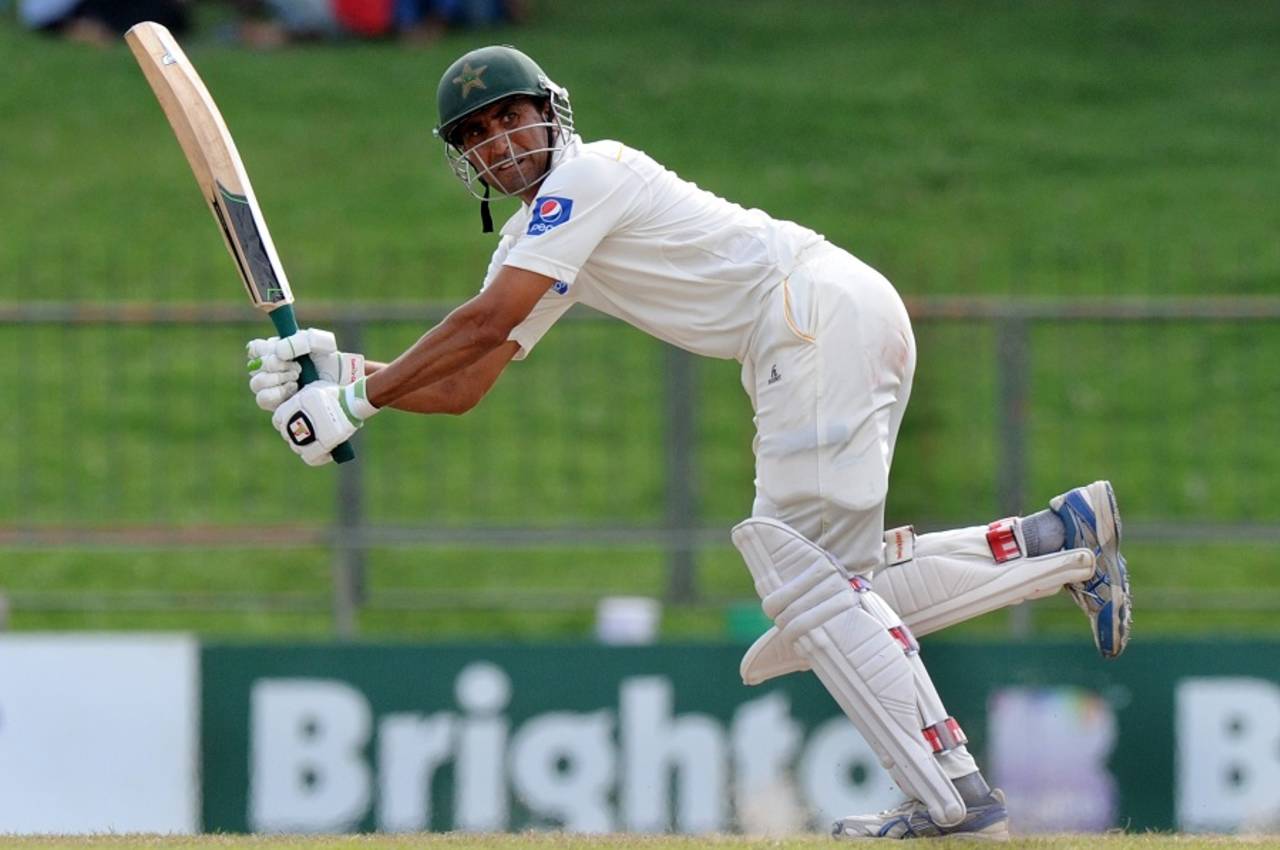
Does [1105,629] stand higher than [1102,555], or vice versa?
[1102,555]

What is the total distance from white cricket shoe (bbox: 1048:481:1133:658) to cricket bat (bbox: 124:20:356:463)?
1.93 m

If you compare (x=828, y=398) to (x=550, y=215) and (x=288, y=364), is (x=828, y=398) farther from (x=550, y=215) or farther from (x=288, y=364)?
(x=288, y=364)

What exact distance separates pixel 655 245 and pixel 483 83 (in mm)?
531

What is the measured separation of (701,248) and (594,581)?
5.57m

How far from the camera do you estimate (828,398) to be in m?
5.10

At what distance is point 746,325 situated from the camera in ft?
17.1

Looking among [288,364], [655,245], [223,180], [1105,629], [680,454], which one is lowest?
[1105,629]

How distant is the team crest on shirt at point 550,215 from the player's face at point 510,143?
0.69ft

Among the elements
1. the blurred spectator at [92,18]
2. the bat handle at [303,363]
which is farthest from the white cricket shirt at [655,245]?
the blurred spectator at [92,18]

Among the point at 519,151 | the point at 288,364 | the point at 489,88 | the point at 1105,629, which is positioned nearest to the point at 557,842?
the point at 288,364

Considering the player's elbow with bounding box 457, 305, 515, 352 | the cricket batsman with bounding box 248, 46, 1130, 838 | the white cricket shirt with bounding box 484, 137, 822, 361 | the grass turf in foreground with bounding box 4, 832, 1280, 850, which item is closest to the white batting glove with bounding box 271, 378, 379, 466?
the cricket batsman with bounding box 248, 46, 1130, 838

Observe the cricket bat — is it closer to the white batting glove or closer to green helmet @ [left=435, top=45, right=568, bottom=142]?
the white batting glove

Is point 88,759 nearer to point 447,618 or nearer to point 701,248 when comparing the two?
point 447,618

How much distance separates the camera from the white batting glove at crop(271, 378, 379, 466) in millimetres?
5125
